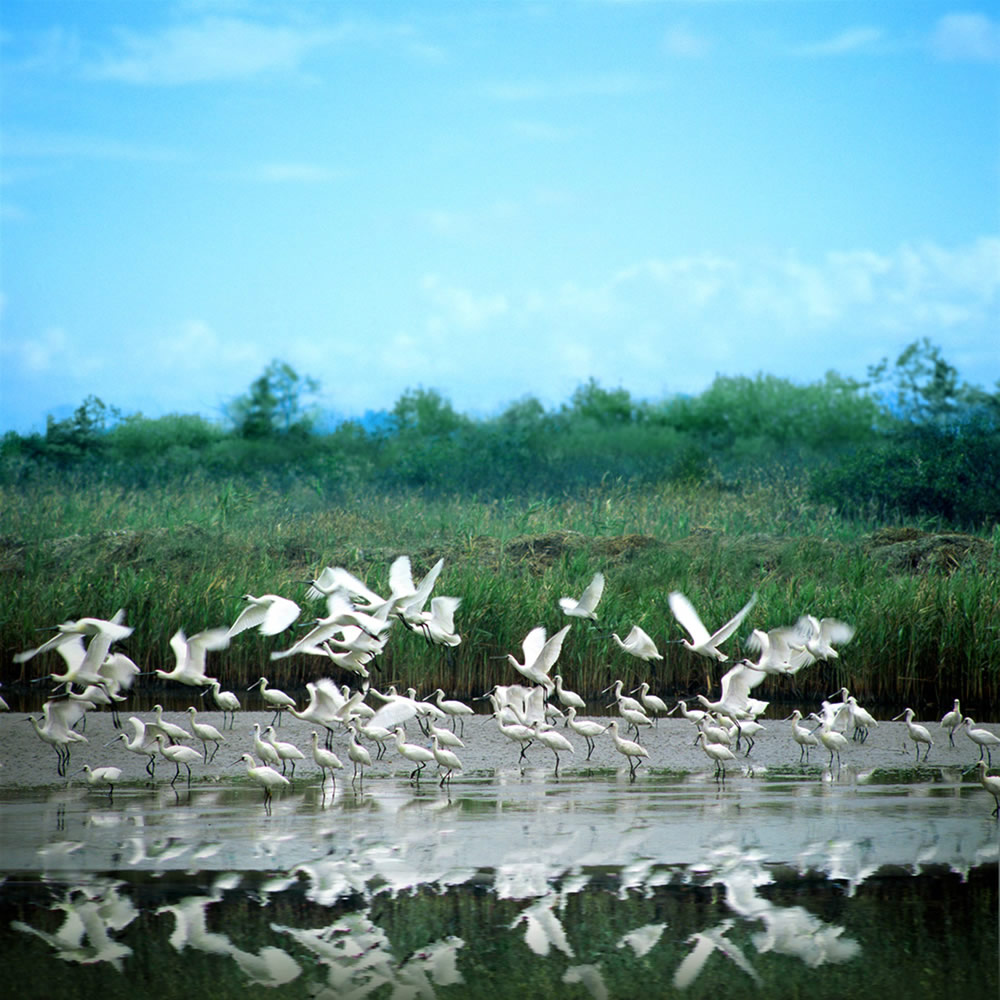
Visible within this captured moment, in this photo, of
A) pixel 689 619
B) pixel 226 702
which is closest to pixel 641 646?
pixel 689 619

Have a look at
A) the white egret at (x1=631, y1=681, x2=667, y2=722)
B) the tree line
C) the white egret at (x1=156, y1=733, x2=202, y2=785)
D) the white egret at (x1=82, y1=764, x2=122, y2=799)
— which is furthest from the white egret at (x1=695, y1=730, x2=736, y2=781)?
the tree line

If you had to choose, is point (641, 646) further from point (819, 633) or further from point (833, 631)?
point (833, 631)

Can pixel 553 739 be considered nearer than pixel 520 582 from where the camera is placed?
Yes

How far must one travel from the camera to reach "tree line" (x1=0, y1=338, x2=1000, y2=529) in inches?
1092

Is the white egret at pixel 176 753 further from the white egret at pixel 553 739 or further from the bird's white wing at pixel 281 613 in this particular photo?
the white egret at pixel 553 739

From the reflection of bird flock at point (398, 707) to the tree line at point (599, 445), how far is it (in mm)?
14570

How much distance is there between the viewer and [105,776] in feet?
31.7

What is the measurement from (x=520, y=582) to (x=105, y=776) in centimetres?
751

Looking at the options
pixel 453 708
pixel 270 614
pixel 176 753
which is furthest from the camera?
pixel 453 708

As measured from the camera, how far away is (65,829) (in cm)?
841

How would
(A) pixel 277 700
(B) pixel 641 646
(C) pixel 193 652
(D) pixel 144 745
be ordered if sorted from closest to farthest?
(D) pixel 144 745 < (A) pixel 277 700 < (C) pixel 193 652 < (B) pixel 641 646

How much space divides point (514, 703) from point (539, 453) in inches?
1097

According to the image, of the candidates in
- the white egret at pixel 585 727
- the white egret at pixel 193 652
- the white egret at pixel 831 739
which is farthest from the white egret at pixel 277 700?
the white egret at pixel 831 739

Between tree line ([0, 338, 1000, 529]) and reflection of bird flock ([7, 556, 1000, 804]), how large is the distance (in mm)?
14570
